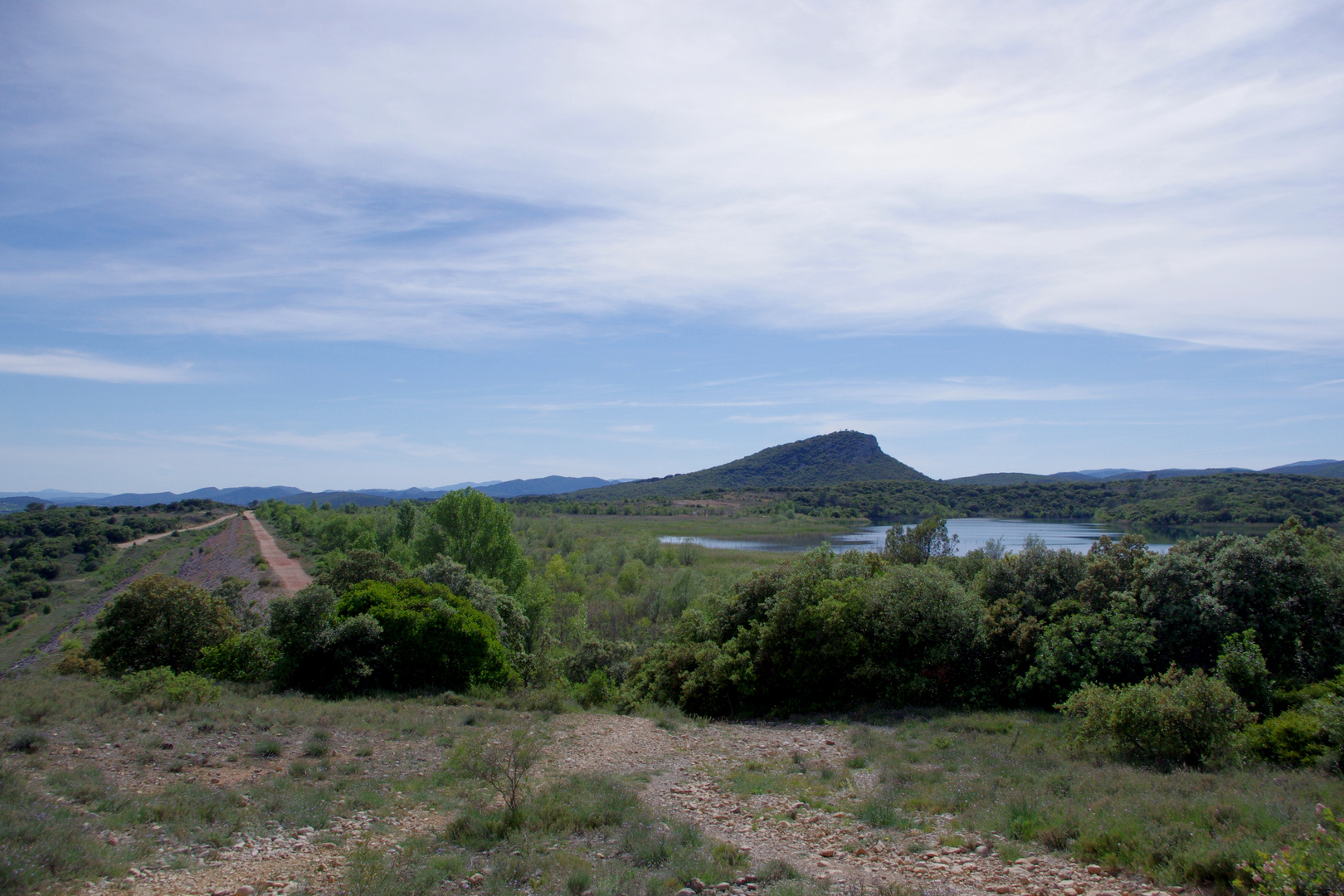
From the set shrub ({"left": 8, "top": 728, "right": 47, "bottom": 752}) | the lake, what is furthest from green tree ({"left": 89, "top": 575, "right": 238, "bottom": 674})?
the lake

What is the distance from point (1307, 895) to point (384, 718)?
52.7 feet

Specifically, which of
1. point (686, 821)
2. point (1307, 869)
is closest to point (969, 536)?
point (686, 821)

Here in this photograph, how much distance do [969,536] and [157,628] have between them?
241 feet

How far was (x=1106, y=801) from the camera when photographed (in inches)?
364

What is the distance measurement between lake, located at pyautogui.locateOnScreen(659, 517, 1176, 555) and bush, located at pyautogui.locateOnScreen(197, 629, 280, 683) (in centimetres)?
4804

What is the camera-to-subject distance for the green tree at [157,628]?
1962cm

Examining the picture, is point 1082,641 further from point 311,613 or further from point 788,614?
point 311,613

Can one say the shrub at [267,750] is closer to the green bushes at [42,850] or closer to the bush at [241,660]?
the green bushes at [42,850]

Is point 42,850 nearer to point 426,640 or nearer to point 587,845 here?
point 587,845

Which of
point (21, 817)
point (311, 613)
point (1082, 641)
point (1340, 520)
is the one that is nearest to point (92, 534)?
point (311, 613)

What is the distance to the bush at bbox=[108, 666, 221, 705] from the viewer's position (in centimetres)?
1539

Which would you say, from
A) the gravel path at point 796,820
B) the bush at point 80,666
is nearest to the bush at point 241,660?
the bush at point 80,666

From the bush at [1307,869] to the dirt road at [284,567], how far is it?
106ft

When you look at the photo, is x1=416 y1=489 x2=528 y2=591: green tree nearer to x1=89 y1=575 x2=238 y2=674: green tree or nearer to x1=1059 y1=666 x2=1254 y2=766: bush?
x1=89 y1=575 x2=238 y2=674: green tree
